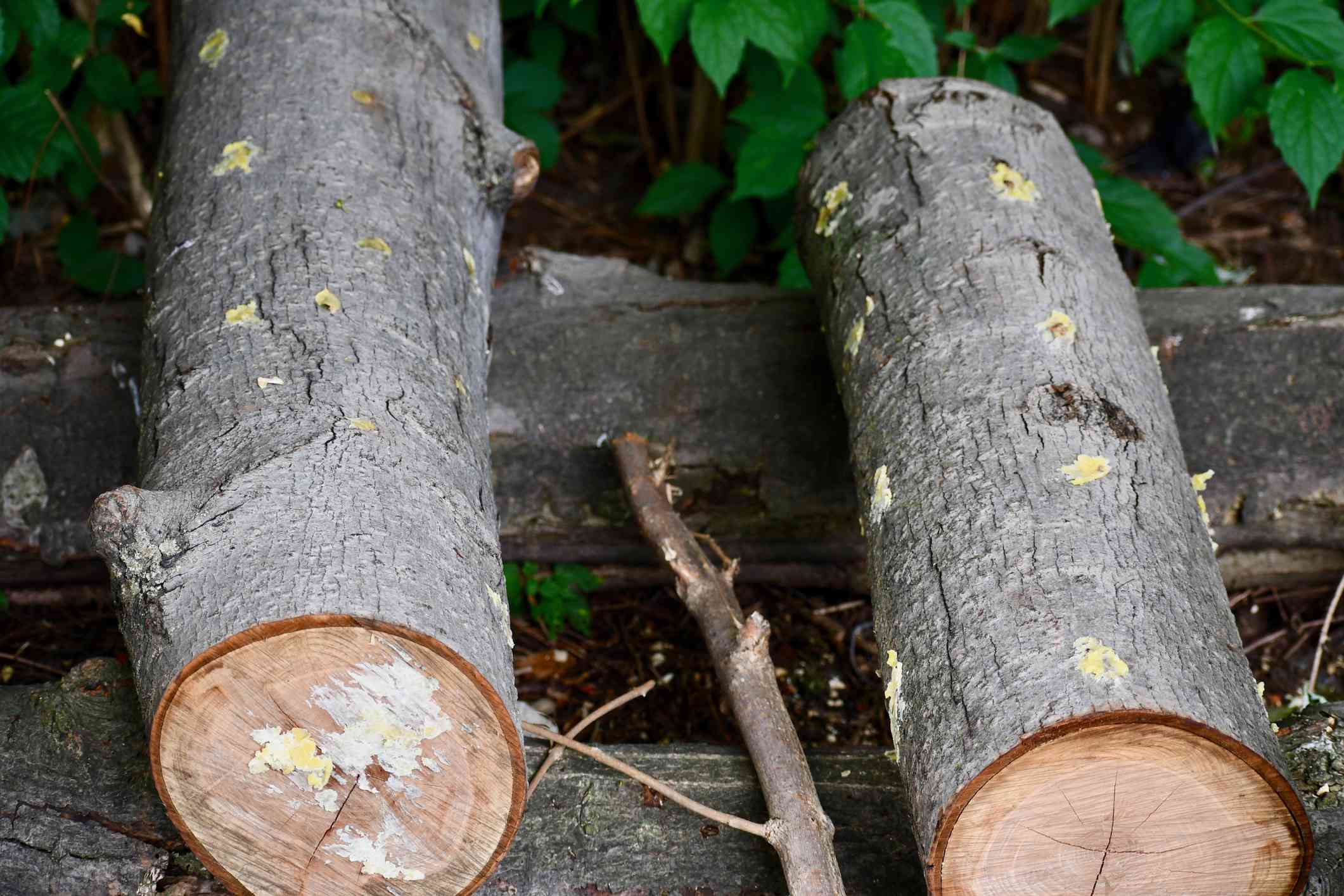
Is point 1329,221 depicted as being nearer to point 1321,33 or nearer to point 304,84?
point 1321,33

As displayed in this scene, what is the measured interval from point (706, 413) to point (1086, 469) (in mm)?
1021

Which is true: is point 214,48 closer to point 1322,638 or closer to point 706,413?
point 706,413

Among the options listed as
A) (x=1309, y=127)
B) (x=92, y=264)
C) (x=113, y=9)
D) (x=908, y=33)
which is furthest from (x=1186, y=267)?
(x=92, y=264)

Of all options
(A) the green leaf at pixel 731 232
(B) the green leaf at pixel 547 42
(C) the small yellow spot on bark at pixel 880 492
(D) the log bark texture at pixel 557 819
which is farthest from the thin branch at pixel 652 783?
(B) the green leaf at pixel 547 42

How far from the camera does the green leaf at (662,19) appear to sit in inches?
90.7

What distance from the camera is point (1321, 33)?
215 cm

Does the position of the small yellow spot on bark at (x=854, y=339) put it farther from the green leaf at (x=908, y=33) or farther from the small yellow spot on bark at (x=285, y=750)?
the small yellow spot on bark at (x=285, y=750)

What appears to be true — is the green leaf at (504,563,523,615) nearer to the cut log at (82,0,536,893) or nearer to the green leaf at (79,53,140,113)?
the cut log at (82,0,536,893)

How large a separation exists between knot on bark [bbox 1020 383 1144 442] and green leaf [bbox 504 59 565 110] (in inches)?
80.5

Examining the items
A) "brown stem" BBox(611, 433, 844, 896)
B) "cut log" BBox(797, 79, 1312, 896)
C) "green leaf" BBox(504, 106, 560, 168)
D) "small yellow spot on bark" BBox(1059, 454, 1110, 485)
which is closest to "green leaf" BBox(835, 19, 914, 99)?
"cut log" BBox(797, 79, 1312, 896)

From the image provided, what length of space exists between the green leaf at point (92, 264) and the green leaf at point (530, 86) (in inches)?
44.3

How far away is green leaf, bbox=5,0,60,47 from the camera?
2477mm

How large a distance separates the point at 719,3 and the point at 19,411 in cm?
167

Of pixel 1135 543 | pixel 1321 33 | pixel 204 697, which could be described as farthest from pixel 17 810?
pixel 1321 33
